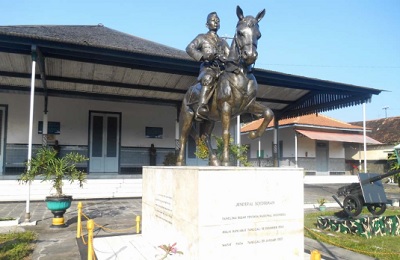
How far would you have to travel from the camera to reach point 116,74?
44.0 ft

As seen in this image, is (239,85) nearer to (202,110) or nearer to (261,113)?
(261,113)

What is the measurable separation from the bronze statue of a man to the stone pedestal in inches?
52.7

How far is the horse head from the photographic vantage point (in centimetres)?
447

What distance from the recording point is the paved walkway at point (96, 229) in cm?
580

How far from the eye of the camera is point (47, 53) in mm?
10766

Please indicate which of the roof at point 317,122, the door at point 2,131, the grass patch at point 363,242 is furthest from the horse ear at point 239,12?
the roof at point 317,122

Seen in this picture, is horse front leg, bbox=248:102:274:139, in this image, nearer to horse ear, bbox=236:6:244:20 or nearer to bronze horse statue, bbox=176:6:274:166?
bronze horse statue, bbox=176:6:274:166

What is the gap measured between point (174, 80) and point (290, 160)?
12.0 metres

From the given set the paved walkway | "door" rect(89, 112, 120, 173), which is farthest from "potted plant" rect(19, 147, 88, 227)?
"door" rect(89, 112, 120, 173)

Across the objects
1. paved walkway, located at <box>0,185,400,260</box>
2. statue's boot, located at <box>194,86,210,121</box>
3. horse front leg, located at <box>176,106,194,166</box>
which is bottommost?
paved walkway, located at <box>0,185,400,260</box>

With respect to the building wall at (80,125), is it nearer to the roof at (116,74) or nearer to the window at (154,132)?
the window at (154,132)

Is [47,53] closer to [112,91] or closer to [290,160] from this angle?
[112,91]

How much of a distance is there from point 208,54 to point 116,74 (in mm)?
8970

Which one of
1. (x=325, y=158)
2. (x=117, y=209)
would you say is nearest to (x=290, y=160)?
(x=325, y=158)
